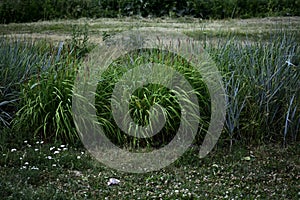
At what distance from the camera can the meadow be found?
3354 mm

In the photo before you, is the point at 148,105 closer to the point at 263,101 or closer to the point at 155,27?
the point at 263,101

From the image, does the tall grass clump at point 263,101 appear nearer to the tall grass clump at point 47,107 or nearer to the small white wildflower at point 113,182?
the small white wildflower at point 113,182

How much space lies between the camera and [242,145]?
4.02 meters

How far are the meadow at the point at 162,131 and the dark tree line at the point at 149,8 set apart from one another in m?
A: 4.27

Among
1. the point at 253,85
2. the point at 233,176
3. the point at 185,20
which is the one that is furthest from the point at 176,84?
the point at 185,20

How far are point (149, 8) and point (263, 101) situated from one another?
18.2 feet

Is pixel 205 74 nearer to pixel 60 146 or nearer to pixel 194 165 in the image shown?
pixel 194 165

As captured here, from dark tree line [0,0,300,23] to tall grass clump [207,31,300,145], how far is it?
4866 mm

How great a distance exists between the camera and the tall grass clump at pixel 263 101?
160 inches

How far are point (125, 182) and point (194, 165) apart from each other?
59cm

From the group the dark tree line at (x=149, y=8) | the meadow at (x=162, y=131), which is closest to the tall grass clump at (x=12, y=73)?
the meadow at (x=162, y=131)

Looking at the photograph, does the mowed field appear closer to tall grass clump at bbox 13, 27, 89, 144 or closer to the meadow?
the meadow

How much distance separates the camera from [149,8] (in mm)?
9297

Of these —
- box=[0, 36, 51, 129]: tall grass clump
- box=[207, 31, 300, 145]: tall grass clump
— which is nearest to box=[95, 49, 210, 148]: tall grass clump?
box=[207, 31, 300, 145]: tall grass clump
